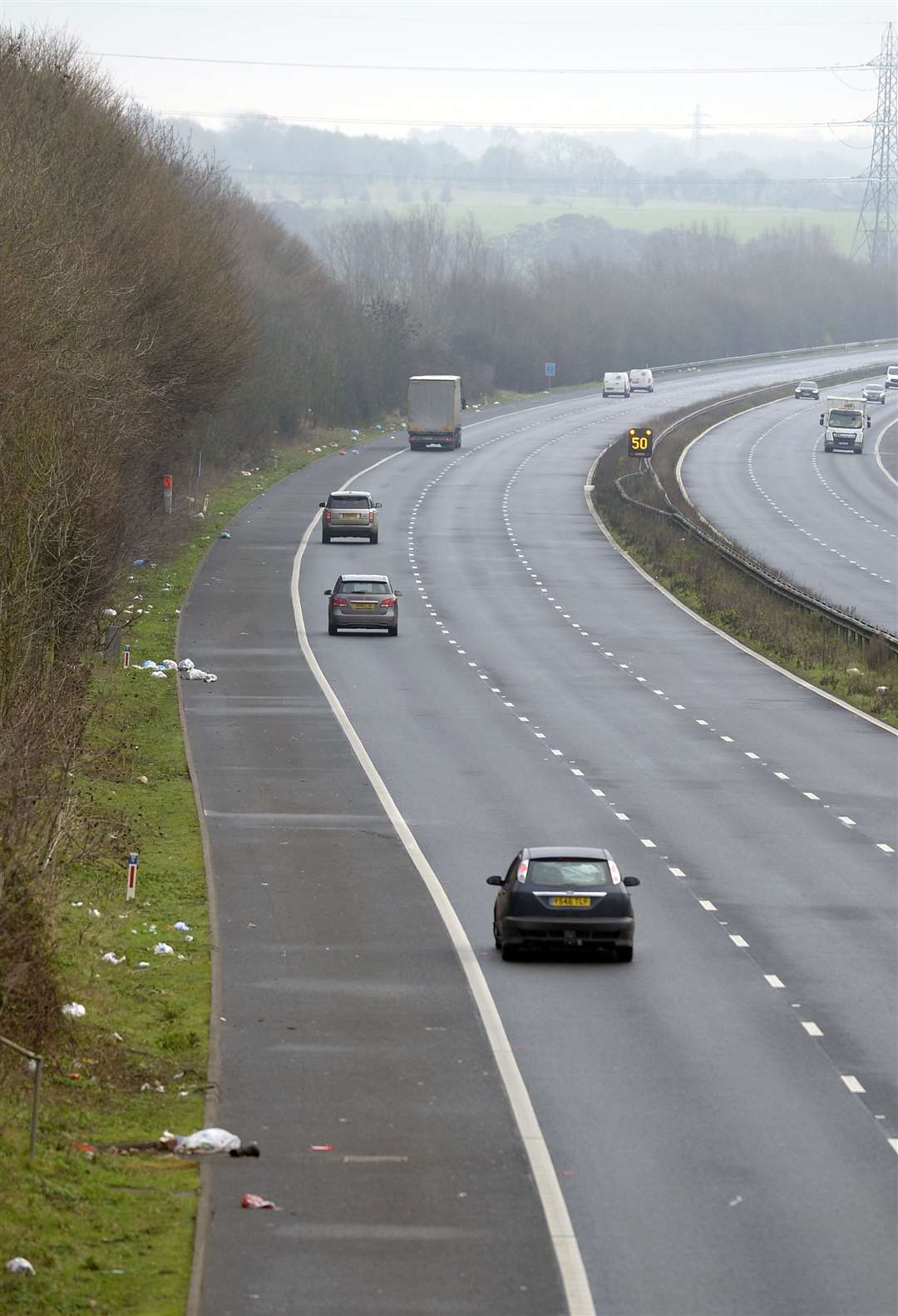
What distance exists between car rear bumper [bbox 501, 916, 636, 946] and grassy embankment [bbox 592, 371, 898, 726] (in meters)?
21.9

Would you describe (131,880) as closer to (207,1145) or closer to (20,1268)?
(207,1145)

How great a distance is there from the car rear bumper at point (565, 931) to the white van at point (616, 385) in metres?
124

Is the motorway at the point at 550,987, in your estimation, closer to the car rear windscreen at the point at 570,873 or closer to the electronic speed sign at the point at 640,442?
the car rear windscreen at the point at 570,873

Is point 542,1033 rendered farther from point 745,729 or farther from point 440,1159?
point 745,729

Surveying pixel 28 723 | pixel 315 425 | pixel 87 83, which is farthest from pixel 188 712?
pixel 315 425

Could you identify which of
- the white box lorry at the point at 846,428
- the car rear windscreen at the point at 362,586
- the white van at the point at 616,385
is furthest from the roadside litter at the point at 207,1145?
the white van at the point at 616,385

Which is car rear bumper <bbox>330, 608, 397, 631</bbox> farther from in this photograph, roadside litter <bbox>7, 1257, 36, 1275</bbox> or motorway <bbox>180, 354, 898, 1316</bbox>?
roadside litter <bbox>7, 1257, 36, 1275</bbox>

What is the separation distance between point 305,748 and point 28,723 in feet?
59.7

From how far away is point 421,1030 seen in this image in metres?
22.0

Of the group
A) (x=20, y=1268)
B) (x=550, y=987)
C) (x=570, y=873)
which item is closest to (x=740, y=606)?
(x=570, y=873)

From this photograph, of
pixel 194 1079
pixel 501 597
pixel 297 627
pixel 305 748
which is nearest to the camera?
pixel 194 1079

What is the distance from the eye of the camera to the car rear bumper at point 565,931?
25.0 meters

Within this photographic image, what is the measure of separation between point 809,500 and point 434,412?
74.5 feet

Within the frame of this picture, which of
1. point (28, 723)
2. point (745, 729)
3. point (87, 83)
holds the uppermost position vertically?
point (87, 83)
